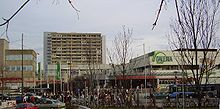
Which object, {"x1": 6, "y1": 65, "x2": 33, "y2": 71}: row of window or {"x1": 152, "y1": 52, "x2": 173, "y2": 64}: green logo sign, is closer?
{"x1": 152, "y1": 52, "x2": 173, "y2": 64}: green logo sign

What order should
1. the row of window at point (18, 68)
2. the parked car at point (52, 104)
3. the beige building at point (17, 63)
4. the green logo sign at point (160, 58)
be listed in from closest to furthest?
the parked car at point (52, 104) → the green logo sign at point (160, 58) → the beige building at point (17, 63) → the row of window at point (18, 68)

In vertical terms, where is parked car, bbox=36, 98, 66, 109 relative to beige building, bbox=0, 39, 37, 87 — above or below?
below

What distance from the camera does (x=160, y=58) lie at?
104 meters

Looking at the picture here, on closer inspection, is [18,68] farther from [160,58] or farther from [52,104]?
[52,104]

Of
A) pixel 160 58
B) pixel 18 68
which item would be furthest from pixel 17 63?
pixel 160 58

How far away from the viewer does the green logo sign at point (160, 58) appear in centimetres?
10304

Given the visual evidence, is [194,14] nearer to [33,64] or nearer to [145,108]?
[145,108]

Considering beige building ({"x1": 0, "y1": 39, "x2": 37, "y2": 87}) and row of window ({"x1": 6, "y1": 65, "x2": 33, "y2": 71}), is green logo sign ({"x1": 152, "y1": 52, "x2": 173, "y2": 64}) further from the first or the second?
row of window ({"x1": 6, "y1": 65, "x2": 33, "y2": 71})

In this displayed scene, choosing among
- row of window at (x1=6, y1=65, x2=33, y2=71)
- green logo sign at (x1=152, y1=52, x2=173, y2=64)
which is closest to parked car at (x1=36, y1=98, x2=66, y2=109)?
green logo sign at (x1=152, y1=52, x2=173, y2=64)

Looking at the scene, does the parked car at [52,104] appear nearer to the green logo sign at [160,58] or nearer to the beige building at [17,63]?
the green logo sign at [160,58]

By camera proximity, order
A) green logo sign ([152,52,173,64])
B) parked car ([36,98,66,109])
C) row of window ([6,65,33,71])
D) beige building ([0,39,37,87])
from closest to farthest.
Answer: parked car ([36,98,66,109]), green logo sign ([152,52,173,64]), beige building ([0,39,37,87]), row of window ([6,65,33,71])

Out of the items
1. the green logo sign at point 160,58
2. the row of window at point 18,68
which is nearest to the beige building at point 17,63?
the row of window at point 18,68

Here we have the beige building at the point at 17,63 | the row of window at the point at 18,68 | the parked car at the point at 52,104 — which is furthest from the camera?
the row of window at the point at 18,68

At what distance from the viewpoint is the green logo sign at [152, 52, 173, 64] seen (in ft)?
338
